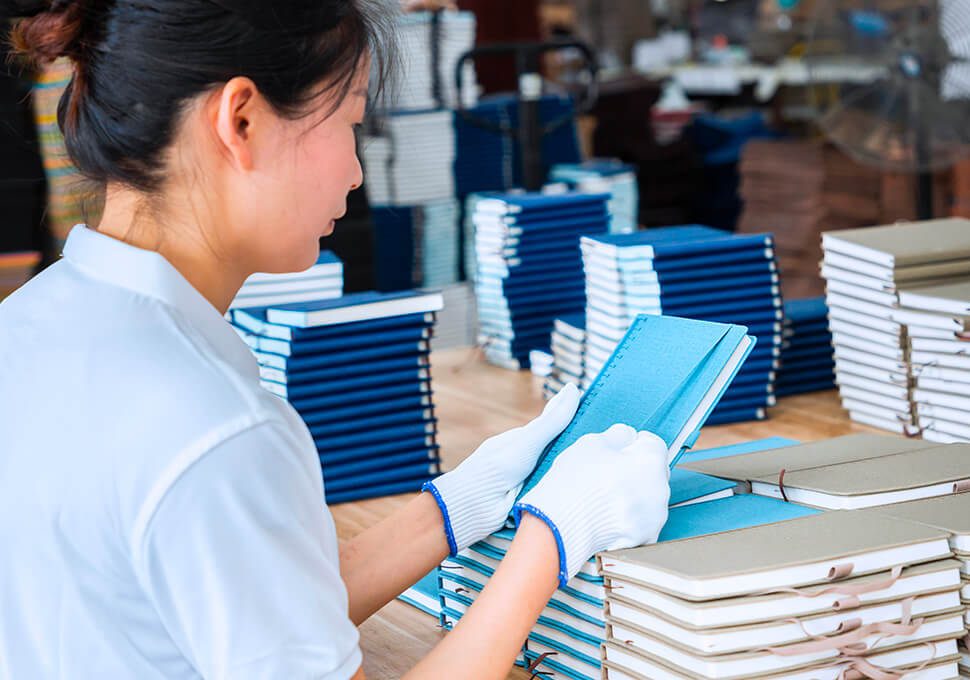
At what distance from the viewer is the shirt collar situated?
0.83 meters

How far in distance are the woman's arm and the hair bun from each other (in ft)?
1.83

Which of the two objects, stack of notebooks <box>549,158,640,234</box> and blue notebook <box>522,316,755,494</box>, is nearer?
blue notebook <box>522,316,755,494</box>

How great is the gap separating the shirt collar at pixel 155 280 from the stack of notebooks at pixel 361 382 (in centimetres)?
80

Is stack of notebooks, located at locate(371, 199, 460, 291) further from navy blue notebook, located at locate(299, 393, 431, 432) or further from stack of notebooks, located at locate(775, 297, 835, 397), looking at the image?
navy blue notebook, located at locate(299, 393, 431, 432)

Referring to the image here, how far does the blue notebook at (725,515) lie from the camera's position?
1051mm

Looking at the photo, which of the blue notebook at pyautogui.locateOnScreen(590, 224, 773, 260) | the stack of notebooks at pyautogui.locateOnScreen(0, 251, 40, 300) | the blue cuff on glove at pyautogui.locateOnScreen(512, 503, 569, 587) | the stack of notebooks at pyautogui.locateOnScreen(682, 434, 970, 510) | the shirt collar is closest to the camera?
the shirt collar

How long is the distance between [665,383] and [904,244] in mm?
812

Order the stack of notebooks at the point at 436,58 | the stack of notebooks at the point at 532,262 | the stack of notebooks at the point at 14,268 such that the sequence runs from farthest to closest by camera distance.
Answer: the stack of notebooks at the point at 436,58 → the stack of notebooks at the point at 14,268 → the stack of notebooks at the point at 532,262

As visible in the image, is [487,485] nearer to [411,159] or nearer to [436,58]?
[411,159]

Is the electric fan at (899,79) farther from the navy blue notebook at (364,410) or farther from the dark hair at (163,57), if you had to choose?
the dark hair at (163,57)

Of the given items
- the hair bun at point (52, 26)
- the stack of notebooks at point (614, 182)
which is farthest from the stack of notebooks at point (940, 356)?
the stack of notebooks at point (614, 182)

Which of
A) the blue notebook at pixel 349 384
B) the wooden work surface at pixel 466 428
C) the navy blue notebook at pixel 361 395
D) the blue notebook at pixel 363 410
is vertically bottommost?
the wooden work surface at pixel 466 428

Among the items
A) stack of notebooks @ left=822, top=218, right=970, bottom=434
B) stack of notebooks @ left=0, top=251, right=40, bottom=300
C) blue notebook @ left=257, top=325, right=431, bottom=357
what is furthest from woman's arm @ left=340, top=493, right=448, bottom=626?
stack of notebooks @ left=0, top=251, right=40, bottom=300

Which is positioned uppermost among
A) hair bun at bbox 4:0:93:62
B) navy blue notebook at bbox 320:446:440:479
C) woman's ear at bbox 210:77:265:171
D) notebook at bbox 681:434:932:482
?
hair bun at bbox 4:0:93:62
